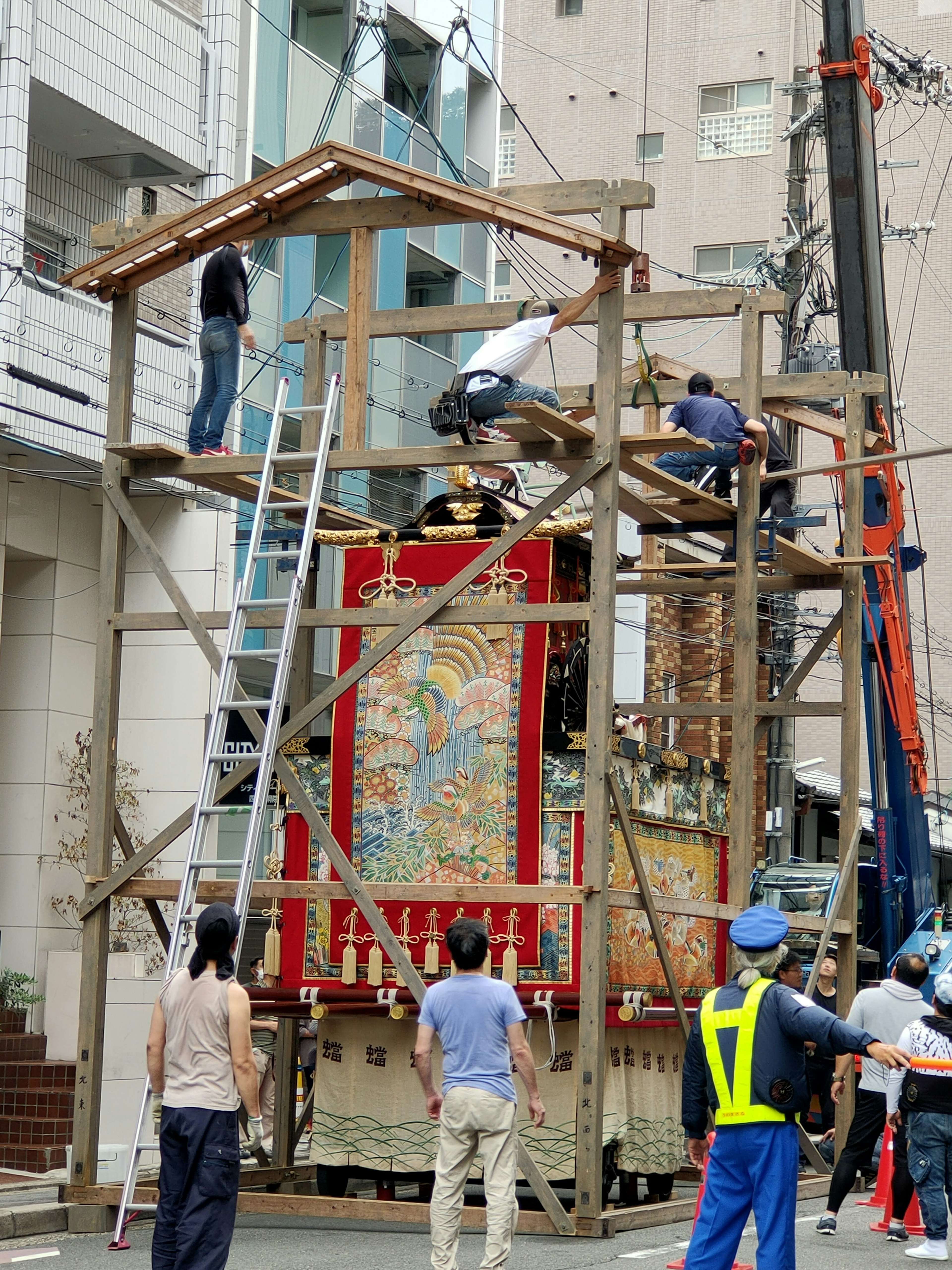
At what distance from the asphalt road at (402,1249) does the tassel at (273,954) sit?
1640 mm

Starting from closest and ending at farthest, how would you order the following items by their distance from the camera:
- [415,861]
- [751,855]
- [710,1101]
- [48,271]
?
[710,1101]
[415,861]
[751,855]
[48,271]

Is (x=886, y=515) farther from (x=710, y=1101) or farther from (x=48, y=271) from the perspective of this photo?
(x=710, y=1101)

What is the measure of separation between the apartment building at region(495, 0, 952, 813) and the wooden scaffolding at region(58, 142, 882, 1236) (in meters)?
26.0

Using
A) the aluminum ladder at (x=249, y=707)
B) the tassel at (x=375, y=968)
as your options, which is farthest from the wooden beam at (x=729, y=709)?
the aluminum ladder at (x=249, y=707)

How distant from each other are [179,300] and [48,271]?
1789 millimetres

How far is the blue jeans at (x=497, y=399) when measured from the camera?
466 inches

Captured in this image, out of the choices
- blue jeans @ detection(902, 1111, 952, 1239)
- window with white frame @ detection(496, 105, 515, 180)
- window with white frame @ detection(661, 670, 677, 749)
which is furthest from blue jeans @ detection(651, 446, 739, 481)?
window with white frame @ detection(496, 105, 515, 180)

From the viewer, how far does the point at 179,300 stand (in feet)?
68.0

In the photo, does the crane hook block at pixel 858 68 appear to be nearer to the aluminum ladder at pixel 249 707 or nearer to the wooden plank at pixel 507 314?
the wooden plank at pixel 507 314

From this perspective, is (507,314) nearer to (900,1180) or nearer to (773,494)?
(773,494)

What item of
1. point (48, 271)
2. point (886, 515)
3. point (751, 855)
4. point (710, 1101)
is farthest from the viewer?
point (48, 271)

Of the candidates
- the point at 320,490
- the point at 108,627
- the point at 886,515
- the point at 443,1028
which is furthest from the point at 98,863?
the point at 886,515

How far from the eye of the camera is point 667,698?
102 feet

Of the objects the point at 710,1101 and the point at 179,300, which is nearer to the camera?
the point at 710,1101
